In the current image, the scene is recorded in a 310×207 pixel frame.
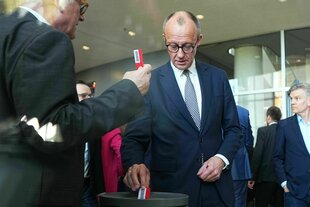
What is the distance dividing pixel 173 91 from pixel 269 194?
4.25 meters

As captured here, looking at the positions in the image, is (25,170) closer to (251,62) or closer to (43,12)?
(43,12)

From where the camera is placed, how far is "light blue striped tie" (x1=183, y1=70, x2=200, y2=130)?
2.09 meters

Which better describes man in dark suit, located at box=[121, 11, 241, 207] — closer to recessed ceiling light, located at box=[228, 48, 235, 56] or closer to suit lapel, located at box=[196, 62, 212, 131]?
suit lapel, located at box=[196, 62, 212, 131]

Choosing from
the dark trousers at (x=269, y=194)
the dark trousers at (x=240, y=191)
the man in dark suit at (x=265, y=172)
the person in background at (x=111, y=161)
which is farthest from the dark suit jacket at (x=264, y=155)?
the person in background at (x=111, y=161)

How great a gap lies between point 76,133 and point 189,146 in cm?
92

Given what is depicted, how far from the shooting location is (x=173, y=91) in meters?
2.14

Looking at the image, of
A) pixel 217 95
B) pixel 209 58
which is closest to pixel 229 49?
pixel 209 58

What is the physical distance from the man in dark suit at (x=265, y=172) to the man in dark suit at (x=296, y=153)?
136 cm

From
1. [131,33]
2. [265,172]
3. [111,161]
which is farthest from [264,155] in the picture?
[131,33]

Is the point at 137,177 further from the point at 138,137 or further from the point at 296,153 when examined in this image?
the point at 296,153

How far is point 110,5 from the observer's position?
8.52 meters

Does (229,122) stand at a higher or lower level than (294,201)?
higher

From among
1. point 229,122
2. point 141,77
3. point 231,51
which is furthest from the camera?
point 231,51

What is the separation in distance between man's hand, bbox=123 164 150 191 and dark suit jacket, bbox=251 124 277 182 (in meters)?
4.30
